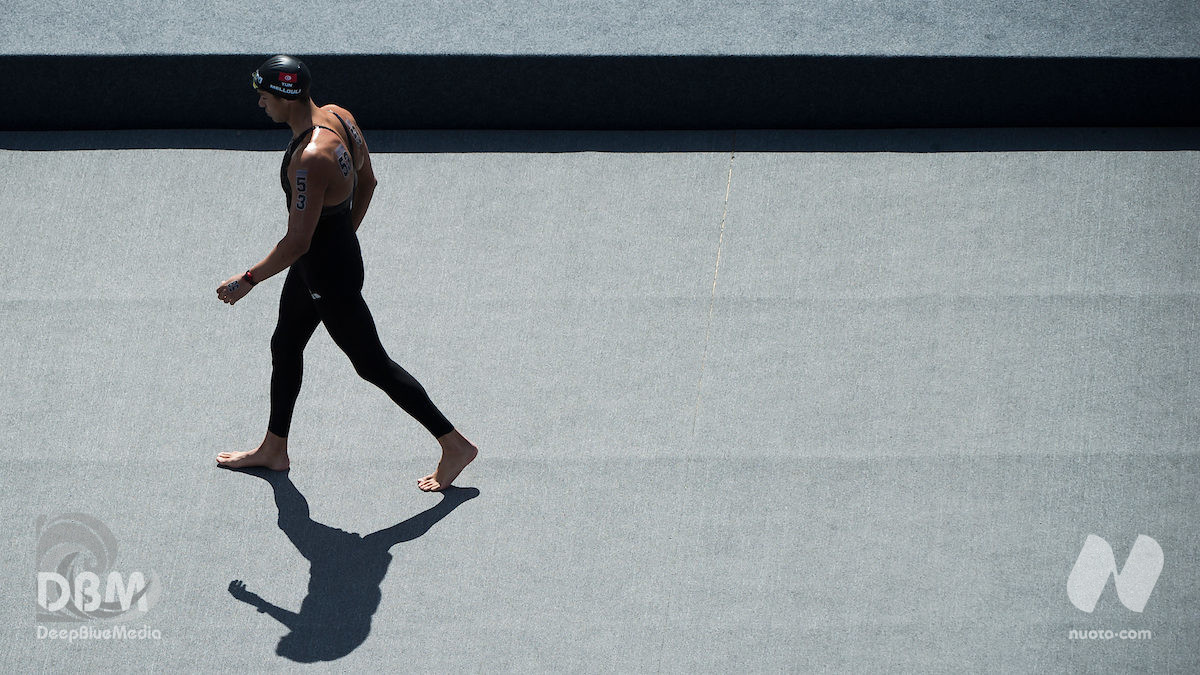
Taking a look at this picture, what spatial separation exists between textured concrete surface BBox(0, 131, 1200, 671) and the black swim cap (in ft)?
3.89

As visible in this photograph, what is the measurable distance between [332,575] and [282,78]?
4.69 ft

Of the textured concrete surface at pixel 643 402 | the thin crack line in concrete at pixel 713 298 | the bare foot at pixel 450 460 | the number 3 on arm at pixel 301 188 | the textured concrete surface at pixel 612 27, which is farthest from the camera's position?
the textured concrete surface at pixel 612 27

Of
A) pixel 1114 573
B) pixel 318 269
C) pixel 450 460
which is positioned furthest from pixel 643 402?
pixel 1114 573

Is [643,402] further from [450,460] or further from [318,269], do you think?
[318,269]

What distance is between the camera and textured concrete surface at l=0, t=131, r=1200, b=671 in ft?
10.8

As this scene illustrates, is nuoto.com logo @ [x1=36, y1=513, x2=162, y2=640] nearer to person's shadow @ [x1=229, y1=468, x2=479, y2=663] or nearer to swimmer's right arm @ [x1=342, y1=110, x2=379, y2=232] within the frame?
person's shadow @ [x1=229, y1=468, x2=479, y2=663]

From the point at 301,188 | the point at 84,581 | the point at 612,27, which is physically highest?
the point at 612,27

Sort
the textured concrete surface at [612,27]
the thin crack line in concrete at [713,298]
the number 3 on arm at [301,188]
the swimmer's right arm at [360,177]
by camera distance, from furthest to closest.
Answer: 1. the textured concrete surface at [612,27]
2. the thin crack line in concrete at [713,298]
3. the swimmer's right arm at [360,177]
4. the number 3 on arm at [301,188]

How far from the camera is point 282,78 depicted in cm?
319

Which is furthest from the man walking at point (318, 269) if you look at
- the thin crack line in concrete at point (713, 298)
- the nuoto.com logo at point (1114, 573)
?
the nuoto.com logo at point (1114, 573)

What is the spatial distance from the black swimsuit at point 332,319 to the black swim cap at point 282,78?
4.5 inches

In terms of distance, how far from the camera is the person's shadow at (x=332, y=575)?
3268 mm

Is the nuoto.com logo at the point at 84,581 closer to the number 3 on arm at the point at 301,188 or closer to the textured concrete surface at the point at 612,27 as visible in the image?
the number 3 on arm at the point at 301,188

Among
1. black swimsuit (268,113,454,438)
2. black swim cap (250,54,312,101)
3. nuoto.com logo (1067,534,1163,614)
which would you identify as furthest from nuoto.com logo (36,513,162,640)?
nuoto.com logo (1067,534,1163,614)
